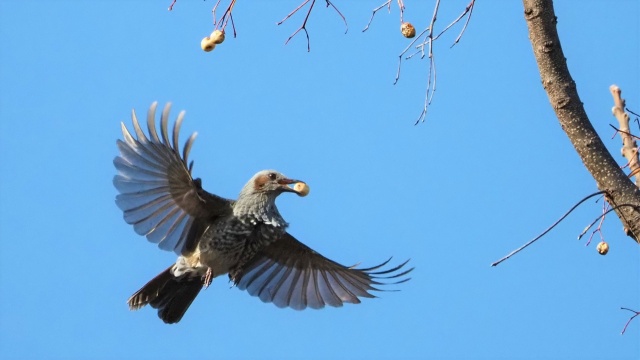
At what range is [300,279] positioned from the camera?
271 inches

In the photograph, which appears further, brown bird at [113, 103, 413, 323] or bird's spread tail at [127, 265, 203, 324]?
bird's spread tail at [127, 265, 203, 324]

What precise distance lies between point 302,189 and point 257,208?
0.32 metres

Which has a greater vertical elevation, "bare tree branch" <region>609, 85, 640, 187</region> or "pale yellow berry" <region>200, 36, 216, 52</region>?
"pale yellow berry" <region>200, 36, 216, 52</region>

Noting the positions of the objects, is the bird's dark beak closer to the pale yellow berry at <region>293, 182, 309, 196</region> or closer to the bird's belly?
the pale yellow berry at <region>293, 182, 309, 196</region>

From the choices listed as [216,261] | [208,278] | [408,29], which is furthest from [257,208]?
A: [408,29]

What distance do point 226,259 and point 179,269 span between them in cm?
33

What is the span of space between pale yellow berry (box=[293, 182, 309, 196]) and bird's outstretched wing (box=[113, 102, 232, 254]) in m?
0.47

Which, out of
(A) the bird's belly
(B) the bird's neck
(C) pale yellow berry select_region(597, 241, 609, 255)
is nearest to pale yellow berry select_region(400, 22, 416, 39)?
(C) pale yellow berry select_region(597, 241, 609, 255)

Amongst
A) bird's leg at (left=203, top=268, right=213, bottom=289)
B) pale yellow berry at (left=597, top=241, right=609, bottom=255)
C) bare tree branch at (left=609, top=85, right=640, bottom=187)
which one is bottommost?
pale yellow berry at (left=597, top=241, right=609, bottom=255)

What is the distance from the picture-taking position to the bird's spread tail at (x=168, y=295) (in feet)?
20.4

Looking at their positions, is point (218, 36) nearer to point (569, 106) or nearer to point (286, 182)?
point (286, 182)

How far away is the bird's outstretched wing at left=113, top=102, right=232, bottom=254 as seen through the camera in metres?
5.79

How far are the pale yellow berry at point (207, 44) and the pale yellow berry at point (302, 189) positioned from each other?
148 centimetres

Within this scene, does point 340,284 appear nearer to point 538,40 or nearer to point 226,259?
point 226,259
